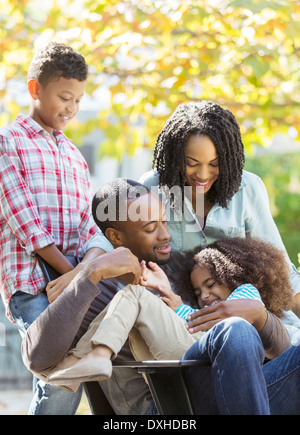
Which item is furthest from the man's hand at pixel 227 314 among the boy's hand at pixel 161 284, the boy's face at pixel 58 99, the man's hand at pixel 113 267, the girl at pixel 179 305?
the boy's face at pixel 58 99

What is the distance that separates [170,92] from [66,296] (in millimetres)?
3723

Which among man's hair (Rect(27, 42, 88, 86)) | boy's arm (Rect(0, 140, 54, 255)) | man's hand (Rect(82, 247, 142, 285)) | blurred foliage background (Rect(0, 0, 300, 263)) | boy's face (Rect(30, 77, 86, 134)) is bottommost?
man's hand (Rect(82, 247, 142, 285))

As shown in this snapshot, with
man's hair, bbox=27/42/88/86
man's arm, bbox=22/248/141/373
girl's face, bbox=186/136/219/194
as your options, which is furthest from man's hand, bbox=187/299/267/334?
man's hair, bbox=27/42/88/86

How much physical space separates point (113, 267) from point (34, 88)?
105 centimetres

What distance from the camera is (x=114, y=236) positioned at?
2.99 m

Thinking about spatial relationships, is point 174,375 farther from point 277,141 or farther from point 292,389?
point 277,141

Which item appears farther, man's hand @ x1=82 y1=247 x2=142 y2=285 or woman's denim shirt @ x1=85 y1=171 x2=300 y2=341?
woman's denim shirt @ x1=85 y1=171 x2=300 y2=341

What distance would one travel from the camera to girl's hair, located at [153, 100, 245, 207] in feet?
10.3

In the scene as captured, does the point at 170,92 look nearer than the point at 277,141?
Yes

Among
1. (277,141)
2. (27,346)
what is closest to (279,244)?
(27,346)

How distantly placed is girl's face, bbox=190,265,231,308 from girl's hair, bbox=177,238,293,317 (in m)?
0.02

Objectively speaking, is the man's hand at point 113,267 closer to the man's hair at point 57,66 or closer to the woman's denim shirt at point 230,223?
the woman's denim shirt at point 230,223

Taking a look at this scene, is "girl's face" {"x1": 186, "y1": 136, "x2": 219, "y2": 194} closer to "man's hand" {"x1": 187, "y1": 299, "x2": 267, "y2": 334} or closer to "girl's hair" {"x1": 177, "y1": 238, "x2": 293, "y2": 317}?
"girl's hair" {"x1": 177, "y1": 238, "x2": 293, "y2": 317}

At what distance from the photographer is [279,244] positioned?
3.17 meters
